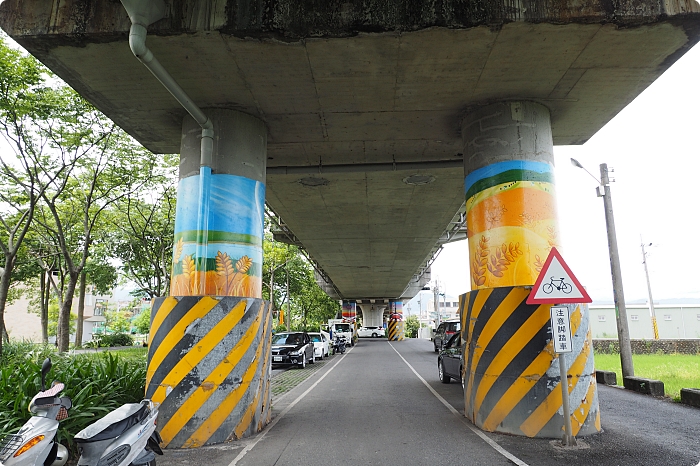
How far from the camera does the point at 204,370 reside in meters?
6.79

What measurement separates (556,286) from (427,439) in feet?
9.52

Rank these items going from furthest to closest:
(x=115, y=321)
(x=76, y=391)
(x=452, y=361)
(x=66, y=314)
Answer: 1. (x=115, y=321)
2. (x=66, y=314)
3. (x=452, y=361)
4. (x=76, y=391)

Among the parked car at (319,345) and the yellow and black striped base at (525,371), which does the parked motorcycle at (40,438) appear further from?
the parked car at (319,345)

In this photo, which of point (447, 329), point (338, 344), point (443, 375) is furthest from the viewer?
point (338, 344)

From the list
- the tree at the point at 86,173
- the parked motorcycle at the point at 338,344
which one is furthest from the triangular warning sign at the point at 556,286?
the parked motorcycle at the point at 338,344

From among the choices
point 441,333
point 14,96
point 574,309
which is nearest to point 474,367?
point 574,309

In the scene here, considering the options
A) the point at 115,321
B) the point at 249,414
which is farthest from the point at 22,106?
the point at 115,321

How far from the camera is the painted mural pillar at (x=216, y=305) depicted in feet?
21.9

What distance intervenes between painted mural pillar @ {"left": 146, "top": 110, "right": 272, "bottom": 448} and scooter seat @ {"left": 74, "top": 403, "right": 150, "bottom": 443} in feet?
6.55

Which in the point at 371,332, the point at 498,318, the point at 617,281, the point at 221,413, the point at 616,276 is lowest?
the point at 371,332

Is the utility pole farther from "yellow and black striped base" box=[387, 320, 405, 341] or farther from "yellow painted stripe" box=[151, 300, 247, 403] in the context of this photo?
"yellow and black striped base" box=[387, 320, 405, 341]

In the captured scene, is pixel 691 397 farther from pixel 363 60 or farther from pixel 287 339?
pixel 287 339

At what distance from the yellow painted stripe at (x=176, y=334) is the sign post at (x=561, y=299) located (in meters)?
4.74

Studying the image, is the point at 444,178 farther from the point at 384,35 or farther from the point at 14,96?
the point at 14,96
